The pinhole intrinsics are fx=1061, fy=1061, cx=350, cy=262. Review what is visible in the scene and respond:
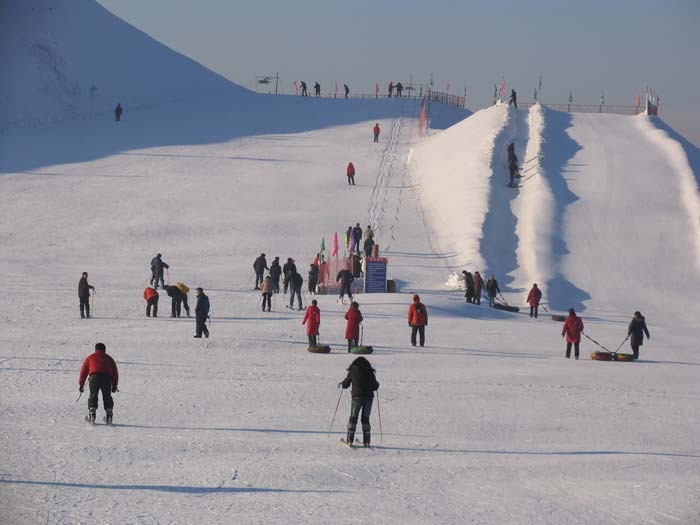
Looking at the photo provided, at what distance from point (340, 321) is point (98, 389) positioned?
10.4m

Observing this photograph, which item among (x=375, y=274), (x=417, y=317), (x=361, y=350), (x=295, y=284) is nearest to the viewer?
(x=361, y=350)

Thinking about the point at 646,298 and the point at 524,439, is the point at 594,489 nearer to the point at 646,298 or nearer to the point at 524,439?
the point at 524,439

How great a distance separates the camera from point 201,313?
1983 cm

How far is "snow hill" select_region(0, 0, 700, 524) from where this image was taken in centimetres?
1075

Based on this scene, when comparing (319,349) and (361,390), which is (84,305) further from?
(361,390)

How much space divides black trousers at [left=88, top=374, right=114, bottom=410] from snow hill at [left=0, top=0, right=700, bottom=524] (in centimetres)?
30

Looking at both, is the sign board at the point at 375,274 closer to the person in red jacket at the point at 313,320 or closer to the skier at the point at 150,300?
the skier at the point at 150,300

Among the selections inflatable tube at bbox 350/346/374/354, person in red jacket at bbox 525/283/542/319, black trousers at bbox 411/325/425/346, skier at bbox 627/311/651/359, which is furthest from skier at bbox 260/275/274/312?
skier at bbox 627/311/651/359

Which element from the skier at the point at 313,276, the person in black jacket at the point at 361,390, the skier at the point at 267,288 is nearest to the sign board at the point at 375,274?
the skier at the point at 313,276

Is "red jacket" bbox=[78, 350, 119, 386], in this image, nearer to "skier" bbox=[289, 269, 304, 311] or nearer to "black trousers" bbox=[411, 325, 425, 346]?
"black trousers" bbox=[411, 325, 425, 346]

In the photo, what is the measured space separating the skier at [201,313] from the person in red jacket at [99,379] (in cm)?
644

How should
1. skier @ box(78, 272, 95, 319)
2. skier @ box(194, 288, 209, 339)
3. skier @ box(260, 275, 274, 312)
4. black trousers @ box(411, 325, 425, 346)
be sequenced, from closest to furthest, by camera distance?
1. skier @ box(194, 288, 209, 339)
2. black trousers @ box(411, 325, 425, 346)
3. skier @ box(78, 272, 95, 319)
4. skier @ box(260, 275, 274, 312)

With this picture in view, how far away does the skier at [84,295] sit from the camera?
21.7 meters

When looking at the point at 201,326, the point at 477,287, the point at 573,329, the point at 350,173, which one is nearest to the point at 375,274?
the point at 477,287
